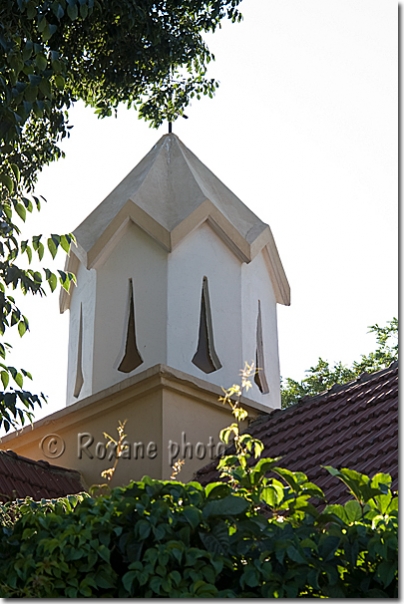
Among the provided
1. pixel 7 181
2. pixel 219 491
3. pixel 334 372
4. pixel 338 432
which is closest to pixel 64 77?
pixel 7 181

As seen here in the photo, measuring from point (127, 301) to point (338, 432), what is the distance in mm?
2671

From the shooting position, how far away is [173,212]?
852 centimetres

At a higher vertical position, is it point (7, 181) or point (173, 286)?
point (173, 286)

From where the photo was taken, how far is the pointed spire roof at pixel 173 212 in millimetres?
8413

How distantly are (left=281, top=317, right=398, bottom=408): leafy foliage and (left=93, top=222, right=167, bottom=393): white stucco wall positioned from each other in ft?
16.7

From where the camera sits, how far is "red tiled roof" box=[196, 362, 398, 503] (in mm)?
5734

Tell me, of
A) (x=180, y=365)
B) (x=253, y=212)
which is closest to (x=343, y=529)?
(x=180, y=365)

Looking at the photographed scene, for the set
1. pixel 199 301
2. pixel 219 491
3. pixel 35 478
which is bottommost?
pixel 219 491

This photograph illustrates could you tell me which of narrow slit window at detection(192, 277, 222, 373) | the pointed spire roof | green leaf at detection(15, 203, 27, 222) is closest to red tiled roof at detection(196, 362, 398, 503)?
narrow slit window at detection(192, 277, 222, 373)

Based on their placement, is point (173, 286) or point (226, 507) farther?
point (173, 286)

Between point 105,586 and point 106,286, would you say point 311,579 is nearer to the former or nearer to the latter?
point 105,586

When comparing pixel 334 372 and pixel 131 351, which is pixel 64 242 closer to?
pixel 131 351

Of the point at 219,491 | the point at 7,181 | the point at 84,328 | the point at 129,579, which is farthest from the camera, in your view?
the point at 84,328

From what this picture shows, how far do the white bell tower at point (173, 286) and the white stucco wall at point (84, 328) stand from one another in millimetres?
12
